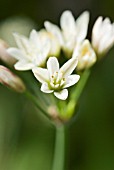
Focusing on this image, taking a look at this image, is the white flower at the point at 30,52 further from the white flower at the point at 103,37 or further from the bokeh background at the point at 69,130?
the bokeh background at the point at 69,130

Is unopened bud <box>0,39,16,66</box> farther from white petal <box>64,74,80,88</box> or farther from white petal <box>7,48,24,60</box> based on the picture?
white petal <box>64,74,80,88</box>

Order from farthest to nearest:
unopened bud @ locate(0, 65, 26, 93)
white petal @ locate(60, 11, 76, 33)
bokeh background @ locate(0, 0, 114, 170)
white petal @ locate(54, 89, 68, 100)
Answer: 1. bokeh background @ locate(0, 0, 114, 170)
2. white petal @ locate(60, 11, 76, 33)
3. unopened bud @ locate(0, 65, 26, 93)
4. white petal @ locate(54, 89, 68, 100)

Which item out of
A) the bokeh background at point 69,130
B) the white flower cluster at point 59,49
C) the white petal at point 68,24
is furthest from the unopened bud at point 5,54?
the bokeh background at point 69,130

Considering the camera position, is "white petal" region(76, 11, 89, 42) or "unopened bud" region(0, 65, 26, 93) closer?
"unopened bud" region(0, 65, 26, 93)

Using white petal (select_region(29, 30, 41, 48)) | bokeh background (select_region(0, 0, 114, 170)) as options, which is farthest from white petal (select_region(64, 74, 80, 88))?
bokeh background (select_region(0, 0, 114, 170))

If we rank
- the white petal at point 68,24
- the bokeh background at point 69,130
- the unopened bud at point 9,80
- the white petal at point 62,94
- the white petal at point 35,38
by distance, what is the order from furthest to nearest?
the bokeh background at point 69,130, the white petal at point 68,24, the white petal at point 35,38, the unopened bud at point 9,80, the white petal at point 62,94

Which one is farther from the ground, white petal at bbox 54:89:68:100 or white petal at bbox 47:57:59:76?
white petal at bbox 47:57:59:76

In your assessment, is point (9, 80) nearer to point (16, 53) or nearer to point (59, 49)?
point (16, 53)

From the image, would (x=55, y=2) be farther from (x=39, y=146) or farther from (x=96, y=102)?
(x=39, y=146)

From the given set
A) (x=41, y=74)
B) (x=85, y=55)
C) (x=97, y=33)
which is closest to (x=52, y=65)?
(x=41, y=74)
